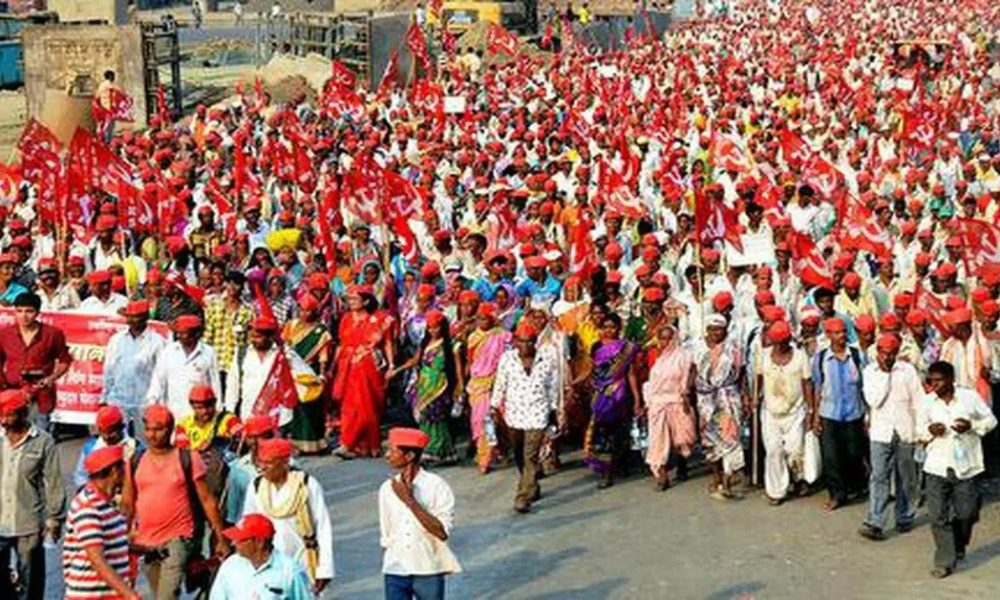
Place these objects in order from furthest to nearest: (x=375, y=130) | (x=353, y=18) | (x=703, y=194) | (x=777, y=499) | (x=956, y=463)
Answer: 1. (x=353, y=18)
2. (x=375, y=130)
3. (x=703, y=194)
4. (x=777, y=499)
5. (x=956, y=463)

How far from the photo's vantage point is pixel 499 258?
496 inches

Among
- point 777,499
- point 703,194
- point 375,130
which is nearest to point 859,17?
point 375,130

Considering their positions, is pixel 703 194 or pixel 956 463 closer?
pixel 956 463

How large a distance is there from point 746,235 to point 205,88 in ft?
87.2

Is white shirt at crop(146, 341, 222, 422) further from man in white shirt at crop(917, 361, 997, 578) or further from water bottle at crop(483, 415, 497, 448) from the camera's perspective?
man in white shirt at crop(917, 361, 997, 578)

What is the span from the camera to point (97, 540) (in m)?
6.78

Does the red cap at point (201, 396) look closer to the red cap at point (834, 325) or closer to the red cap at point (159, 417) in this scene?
the red cap at point (159, 417)

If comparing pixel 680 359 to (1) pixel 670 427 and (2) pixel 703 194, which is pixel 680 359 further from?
(2) pixel 703 194

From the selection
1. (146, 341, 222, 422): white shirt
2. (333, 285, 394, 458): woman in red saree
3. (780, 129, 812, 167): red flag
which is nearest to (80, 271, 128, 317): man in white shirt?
(333, 285, 394, 458): woman in red saree

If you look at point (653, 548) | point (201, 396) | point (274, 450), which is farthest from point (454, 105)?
point (274, 450)

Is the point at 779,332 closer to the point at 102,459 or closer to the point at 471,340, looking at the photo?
the point at 471,340

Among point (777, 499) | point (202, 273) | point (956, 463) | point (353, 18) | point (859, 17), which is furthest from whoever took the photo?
point (859, 17)

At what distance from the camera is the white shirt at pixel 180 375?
976 cm

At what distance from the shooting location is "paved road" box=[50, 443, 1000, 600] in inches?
360
